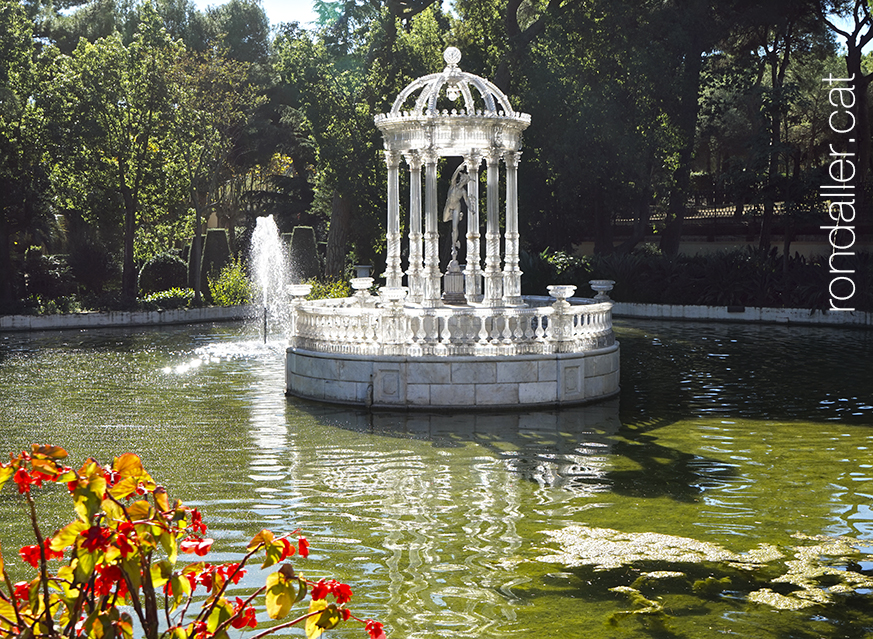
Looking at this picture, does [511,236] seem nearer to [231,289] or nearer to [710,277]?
[710,277]

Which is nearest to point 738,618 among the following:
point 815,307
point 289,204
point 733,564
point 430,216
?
point 733,564

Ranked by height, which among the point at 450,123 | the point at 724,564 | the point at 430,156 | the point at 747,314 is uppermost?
the point at 450,123

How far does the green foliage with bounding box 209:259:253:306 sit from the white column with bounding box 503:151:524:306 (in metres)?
16.4

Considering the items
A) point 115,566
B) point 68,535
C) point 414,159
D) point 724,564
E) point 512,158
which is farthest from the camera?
point 512,158

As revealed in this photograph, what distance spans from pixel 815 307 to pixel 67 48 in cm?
4291

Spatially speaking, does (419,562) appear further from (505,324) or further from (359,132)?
(359,132)

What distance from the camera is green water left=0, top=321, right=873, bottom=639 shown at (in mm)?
7559

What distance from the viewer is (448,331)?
16172mm

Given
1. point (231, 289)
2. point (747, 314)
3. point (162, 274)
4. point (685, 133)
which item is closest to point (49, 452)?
point (747, 314)

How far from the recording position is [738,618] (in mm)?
7234

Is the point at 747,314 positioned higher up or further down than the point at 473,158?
further down

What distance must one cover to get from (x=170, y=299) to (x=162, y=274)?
3745 mm

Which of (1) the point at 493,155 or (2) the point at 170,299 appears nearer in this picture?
(1) the point at 493,155

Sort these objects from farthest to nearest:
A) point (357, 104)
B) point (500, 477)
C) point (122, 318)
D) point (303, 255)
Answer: point (357, 104) → point (303, 255) → point (122, 318) → point (500, 477)
